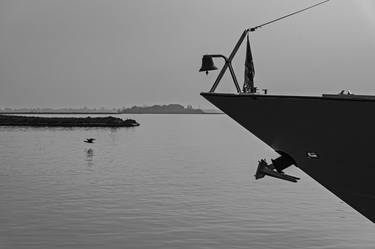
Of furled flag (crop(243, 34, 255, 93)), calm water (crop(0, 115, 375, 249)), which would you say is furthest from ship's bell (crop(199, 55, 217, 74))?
calm water (crop(0, 115, 375, 249))

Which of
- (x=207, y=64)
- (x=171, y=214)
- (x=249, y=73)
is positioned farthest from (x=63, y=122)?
(x=249, y=73)

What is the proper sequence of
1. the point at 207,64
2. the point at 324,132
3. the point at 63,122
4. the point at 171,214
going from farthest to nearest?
the point at 63,122 < the point at 171,214 < the point at 207,64 < the point at 324,132

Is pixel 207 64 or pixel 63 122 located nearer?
pixel 207 64

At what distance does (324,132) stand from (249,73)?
88.4 inches

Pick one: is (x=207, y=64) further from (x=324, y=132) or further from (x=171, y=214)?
(x=171, y=214)

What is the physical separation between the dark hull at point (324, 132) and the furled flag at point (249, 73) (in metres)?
0.22

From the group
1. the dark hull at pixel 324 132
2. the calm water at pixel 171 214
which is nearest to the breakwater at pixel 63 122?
the calm water at pixel 171 214

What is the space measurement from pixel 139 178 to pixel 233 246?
2810cm

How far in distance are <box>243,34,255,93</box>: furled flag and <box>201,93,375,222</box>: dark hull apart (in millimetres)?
222

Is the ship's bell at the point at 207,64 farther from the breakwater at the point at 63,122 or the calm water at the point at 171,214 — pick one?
the breakwater at the point at 63,122

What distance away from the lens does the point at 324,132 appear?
13.2 metres

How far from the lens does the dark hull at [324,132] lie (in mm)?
12500

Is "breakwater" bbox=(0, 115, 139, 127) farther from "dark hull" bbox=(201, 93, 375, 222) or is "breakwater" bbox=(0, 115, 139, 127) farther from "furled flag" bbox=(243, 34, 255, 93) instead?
"furled flag" bbox=(243, 34, 255, 93)

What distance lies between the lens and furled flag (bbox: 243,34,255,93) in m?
12.9
